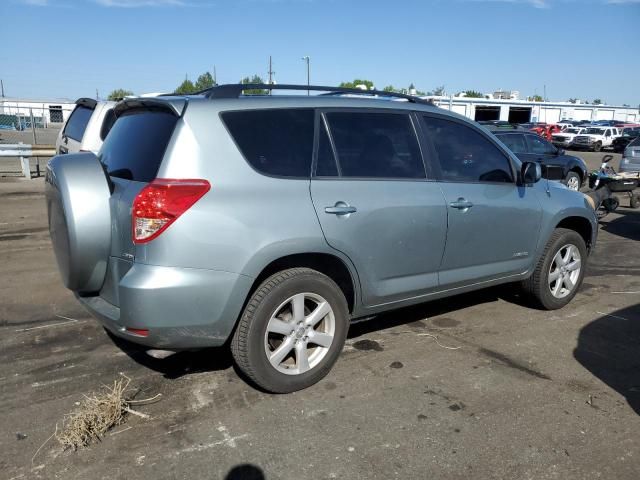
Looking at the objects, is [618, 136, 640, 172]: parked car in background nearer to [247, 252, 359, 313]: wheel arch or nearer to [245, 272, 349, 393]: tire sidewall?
[247, 252, 359, 313]: wheel arch

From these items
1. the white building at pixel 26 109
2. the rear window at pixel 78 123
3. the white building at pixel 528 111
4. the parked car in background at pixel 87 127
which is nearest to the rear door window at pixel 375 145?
the parked car in background at pixel 87 127

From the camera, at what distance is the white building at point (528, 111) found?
52.2 metres

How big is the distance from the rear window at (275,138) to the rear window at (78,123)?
6627mm

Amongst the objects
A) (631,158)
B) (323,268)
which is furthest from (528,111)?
(323,268)

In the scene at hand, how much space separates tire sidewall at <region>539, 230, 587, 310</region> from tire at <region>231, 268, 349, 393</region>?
90.7 inches

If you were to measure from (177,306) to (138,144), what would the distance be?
1.07 meters

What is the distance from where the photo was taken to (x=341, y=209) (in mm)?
3512

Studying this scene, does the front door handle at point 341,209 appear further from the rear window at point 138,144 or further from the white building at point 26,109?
the white building at point 26,109

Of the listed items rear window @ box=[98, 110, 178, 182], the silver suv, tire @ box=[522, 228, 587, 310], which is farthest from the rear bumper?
tire @ box=[522, 228, 587, 310]

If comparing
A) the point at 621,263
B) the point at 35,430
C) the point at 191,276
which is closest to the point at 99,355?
the point at 35,430

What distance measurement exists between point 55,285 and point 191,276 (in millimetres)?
3461

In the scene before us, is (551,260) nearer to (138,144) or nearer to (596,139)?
(138,144)

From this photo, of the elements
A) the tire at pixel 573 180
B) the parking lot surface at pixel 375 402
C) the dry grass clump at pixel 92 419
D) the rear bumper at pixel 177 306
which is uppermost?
the rear bumper at pixel 177 306

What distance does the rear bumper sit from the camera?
2.96 meters
